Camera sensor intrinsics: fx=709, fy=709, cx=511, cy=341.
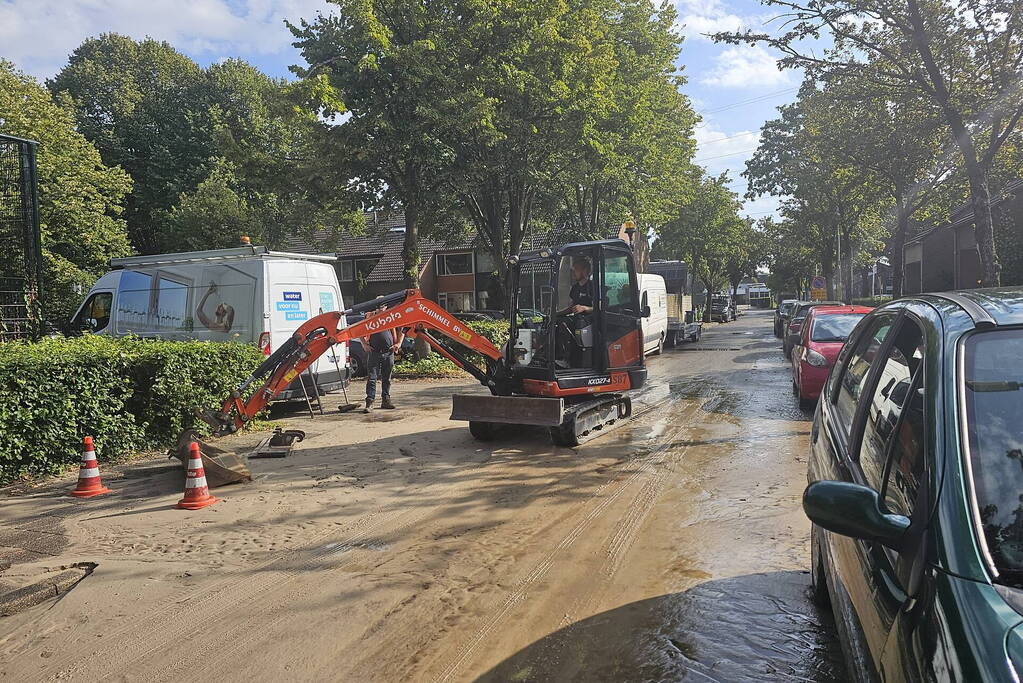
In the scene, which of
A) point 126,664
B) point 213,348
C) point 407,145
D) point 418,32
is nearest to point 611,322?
point 213,348

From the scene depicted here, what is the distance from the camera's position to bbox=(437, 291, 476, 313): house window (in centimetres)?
4588

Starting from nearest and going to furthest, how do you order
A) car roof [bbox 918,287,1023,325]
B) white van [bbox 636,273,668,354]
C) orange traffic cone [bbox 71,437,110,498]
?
car roof [bbox 918,287,1023,325]
orange traffic cone [bbox 71,437,110,498]
white van [bbox 636,273,668,354]

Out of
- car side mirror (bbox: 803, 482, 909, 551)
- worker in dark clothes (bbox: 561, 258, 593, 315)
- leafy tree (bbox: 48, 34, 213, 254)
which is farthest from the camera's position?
leafy tree (bbox: 48, 34, 213, 254)

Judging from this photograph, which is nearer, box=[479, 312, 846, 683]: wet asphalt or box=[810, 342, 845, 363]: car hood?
box=[479, 312, 846, 683]: wet asphalt

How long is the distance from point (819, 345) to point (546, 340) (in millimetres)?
4946

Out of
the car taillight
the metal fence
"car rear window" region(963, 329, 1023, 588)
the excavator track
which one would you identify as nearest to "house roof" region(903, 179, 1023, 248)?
the car taillight

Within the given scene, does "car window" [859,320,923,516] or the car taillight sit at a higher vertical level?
"car window" [859,320,923,516]

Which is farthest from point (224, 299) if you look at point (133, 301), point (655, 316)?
point (655, 316)

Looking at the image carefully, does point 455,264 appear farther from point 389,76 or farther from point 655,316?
point 389,76

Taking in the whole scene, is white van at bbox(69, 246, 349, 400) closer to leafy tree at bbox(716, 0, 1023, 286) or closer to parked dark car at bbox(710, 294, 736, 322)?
leafy tree at bbox(716, 0, 1023, 286)

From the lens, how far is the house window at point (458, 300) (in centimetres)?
4588

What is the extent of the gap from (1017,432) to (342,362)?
38.9 feet

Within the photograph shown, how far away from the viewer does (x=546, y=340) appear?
901 cm

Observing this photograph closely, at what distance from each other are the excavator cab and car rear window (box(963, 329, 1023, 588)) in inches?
260
